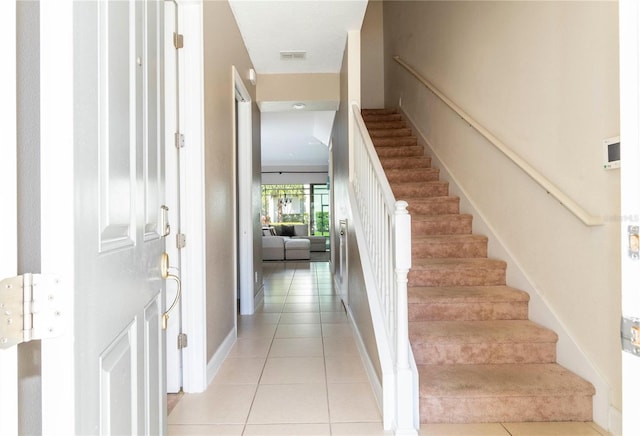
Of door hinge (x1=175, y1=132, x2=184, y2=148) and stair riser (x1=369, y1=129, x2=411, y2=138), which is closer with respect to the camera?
door hinge (x1=175, y1=132, x2=184, y2=148)

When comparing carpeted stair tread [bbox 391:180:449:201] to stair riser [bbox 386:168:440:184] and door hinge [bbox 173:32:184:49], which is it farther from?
door hinge [bbox 173:32:184:49]

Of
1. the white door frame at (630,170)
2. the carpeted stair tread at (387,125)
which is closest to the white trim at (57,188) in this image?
the white door frame at (630,170)

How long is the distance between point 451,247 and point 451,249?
17 mm

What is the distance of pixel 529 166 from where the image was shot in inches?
90.5

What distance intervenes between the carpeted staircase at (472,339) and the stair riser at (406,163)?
810 mm

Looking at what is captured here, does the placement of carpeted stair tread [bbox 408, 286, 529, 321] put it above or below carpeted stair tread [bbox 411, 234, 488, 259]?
below

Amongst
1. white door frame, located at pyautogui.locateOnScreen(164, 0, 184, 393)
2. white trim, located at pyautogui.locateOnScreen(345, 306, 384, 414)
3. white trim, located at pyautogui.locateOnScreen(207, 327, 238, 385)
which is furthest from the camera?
white trim, located at pyautogui.locateOnScreen(207, 327, 238, 385)

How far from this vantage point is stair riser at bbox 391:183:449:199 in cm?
352

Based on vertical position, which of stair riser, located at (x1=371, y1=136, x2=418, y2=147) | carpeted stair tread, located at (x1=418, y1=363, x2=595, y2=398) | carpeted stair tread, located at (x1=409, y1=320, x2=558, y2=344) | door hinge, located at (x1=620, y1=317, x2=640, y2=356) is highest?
stair riser, located at (x1=371, y1=136, x2=418, y2=147)

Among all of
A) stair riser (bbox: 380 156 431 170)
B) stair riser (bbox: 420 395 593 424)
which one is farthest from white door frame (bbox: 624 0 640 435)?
stair riser (bbox: 380 156 431 170)

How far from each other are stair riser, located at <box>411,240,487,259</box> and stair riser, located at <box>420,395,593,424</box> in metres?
1.25

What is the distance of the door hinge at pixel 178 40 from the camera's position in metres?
2.16

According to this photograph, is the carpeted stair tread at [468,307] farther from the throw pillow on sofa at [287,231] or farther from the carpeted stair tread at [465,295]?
the throw pillow on sofa at [287,231]

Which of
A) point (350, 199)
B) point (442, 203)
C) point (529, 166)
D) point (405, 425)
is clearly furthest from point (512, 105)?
point (405, 425)
